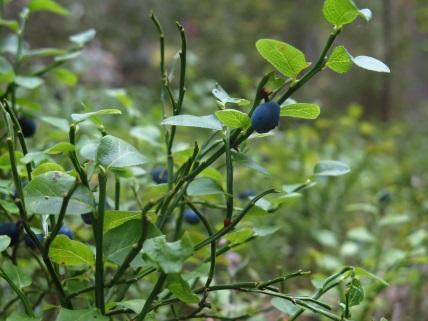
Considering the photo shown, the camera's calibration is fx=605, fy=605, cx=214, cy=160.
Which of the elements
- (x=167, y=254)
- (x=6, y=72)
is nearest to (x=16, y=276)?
(x=167, y=254)

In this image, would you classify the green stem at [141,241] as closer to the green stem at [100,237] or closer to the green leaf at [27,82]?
the green stem at [100,237]

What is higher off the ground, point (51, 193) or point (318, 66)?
point (318, 66)

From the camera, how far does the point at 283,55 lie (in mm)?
660

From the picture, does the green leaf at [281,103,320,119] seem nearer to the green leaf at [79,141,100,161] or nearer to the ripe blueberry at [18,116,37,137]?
the green leaf at [79,141,100,161]

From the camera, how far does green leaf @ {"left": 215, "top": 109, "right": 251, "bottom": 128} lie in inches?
25.9

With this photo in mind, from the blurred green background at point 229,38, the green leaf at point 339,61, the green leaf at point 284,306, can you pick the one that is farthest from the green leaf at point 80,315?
the blurred green background at point 229,38

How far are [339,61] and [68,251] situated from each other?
367mm

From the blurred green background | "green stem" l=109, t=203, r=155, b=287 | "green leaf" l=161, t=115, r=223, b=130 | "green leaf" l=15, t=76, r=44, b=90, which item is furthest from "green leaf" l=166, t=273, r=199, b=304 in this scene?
the blurred green background

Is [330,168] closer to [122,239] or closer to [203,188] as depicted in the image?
[203,188]

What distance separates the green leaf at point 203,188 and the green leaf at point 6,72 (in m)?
0.41

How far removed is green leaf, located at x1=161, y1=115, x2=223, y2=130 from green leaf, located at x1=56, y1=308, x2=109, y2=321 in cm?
22

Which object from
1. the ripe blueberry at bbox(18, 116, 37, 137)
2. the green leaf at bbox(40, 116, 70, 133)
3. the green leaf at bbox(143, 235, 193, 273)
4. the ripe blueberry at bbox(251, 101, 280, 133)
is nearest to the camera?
the green leaf at bbox(143, 235, 193, 273)

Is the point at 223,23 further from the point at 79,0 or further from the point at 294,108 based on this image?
the point at 294,108

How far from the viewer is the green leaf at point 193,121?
664 mm
